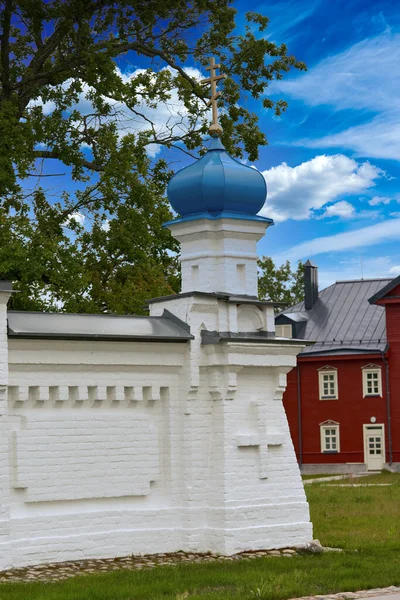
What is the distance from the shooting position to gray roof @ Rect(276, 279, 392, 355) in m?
40.8

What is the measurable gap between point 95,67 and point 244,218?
9.50 metres

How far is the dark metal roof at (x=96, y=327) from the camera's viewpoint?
12.8 m

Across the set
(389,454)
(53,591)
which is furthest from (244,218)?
(389,454)

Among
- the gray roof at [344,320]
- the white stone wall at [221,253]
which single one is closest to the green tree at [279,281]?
the gray roof at [344,320]

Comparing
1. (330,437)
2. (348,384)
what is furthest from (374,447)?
(348,384)

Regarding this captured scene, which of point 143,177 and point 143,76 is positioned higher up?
point 143,76

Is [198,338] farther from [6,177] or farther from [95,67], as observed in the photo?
[95,67]

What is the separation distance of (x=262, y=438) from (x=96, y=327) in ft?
9.00

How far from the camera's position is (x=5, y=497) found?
12.2 meters

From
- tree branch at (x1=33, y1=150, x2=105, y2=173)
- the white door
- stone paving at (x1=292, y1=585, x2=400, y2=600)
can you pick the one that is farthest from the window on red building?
stone paving at (x1=292, y1=585, x2=400, y2=600)

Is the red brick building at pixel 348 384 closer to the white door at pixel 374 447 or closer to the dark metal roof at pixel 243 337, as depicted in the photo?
the white door at pixel 374 447

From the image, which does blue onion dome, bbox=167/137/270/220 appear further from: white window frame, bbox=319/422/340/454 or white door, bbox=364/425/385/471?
white window frame, bbox=319/422/340/454

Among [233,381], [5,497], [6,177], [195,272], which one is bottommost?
[5,497]

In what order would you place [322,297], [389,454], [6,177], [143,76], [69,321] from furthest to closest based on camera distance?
[322,297] → [389,454] → [143,76] → [6,177] → [69,321]
